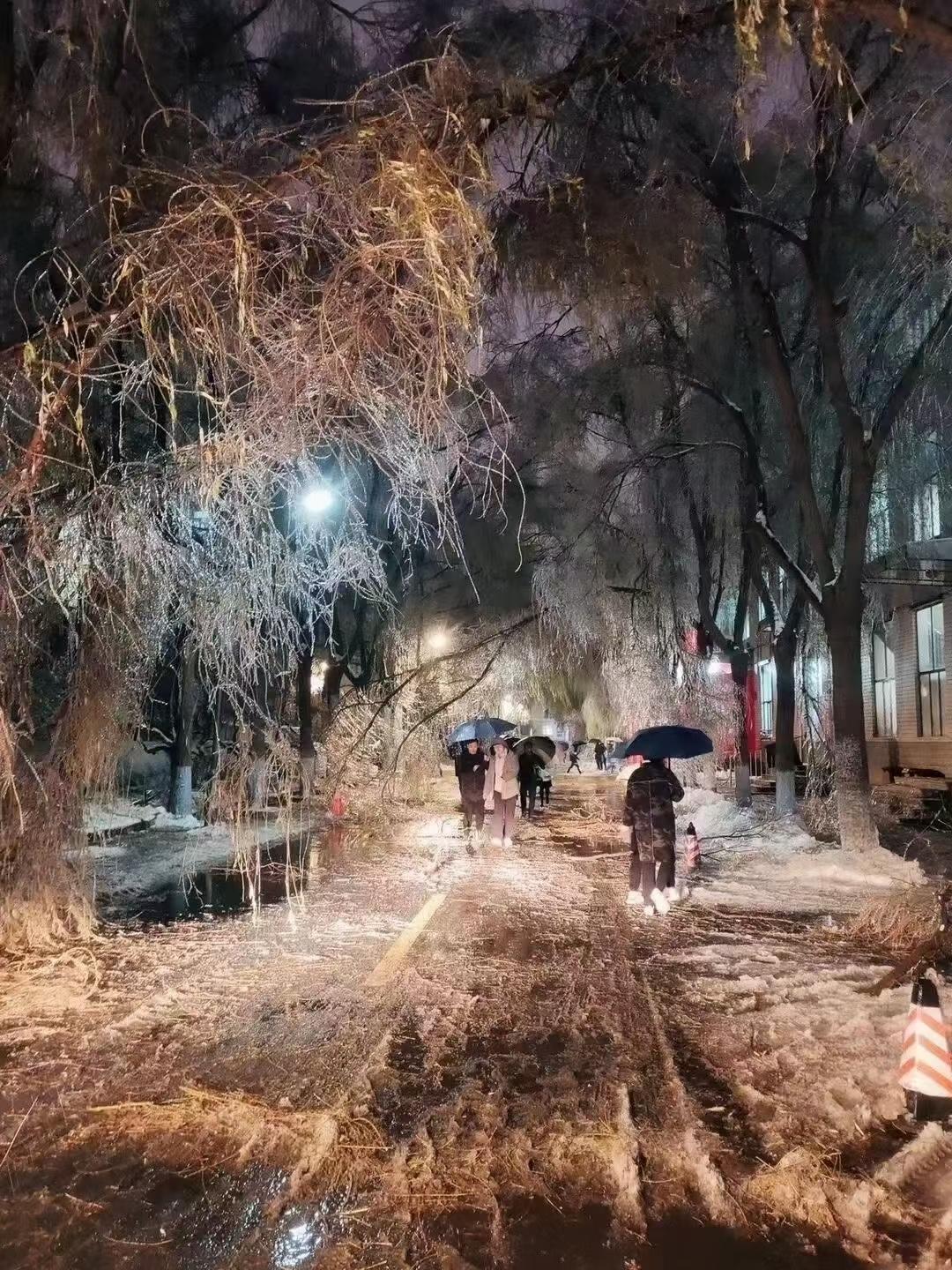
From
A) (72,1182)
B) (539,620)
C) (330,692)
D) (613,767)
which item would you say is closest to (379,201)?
(72,1182)

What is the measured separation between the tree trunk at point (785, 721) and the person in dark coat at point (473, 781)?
17.4ft

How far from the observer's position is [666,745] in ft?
33.4

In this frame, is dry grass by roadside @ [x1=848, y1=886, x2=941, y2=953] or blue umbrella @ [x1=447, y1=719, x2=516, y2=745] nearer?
dry grass by roadside @ [x1=848, y1=886, x2=941, y2=953]

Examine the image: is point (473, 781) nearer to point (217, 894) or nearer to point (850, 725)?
point (217, 894)

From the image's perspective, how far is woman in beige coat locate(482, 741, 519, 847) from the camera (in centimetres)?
1541

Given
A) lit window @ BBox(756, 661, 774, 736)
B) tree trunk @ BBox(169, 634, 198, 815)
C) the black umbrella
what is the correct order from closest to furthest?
1. tree trunk @ BBox(169, 634, 198, 815)
2. the black umbrella
3. lit window @ BBox(756, 661, 774, 736)

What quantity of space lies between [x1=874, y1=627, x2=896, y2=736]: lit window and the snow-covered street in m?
15.4

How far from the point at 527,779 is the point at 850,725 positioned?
31.1ft

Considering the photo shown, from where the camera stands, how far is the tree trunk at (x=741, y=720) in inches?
758

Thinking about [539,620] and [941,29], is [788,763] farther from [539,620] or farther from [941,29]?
[941,29]

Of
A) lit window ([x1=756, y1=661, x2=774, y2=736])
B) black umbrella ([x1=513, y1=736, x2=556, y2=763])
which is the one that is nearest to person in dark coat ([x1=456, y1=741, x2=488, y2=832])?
black umbrella ([x1=513, y1=736, x2=556, y2=763])

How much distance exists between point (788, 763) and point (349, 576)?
36.5 feet

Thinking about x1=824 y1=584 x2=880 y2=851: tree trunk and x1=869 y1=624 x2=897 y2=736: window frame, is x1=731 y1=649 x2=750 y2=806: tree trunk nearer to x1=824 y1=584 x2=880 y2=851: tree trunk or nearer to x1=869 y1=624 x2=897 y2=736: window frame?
x1=869 y1=624 x2=897 y2=736: window frame

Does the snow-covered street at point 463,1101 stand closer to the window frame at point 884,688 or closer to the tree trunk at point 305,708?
the tree trunk at point 305,708
